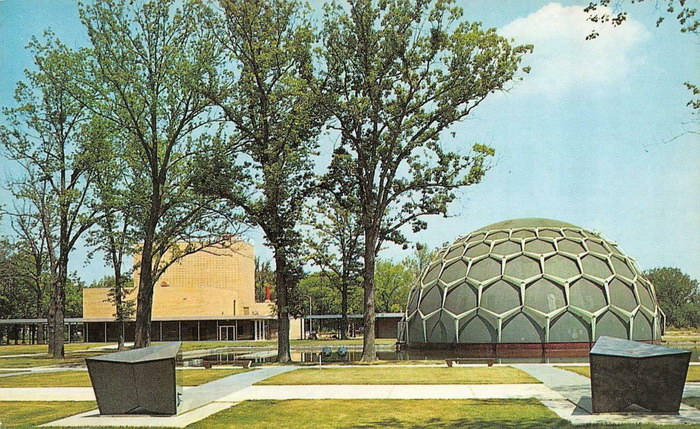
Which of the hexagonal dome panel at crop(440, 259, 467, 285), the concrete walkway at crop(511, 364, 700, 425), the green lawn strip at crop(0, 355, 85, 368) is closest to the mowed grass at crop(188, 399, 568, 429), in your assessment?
the concrete walkway at crop(511, 364, 700, 425)

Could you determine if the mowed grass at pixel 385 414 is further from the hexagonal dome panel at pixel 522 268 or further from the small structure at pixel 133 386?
the hexagonal dome panel at pixel 522 268

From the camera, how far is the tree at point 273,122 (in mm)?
31281

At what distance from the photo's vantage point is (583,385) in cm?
1977

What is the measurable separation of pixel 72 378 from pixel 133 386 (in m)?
11.8

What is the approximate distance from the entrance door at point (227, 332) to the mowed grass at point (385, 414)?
208 ft

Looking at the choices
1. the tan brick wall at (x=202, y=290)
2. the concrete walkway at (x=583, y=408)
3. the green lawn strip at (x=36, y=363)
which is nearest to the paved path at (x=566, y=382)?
→ the concrete walkway at (x=583, y=408)

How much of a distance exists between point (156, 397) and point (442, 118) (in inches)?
744

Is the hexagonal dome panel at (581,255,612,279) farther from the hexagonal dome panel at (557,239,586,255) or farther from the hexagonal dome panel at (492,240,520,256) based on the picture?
the hexagonal dome panel at (492,240,520,256)

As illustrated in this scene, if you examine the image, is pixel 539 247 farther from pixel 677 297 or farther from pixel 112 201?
pixel 677 297

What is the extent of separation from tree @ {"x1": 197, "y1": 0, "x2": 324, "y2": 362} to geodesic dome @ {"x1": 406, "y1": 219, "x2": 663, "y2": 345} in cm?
785

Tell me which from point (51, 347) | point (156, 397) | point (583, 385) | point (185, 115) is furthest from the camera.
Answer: point (51, 347)

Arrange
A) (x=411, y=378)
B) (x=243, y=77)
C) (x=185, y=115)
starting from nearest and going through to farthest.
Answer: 1. (x=411, y=378)
2. (x=243, y=77)
3. (x=185, y=115)

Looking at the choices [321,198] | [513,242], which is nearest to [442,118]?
[321,198]

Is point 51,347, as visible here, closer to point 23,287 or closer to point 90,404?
point 90,404
